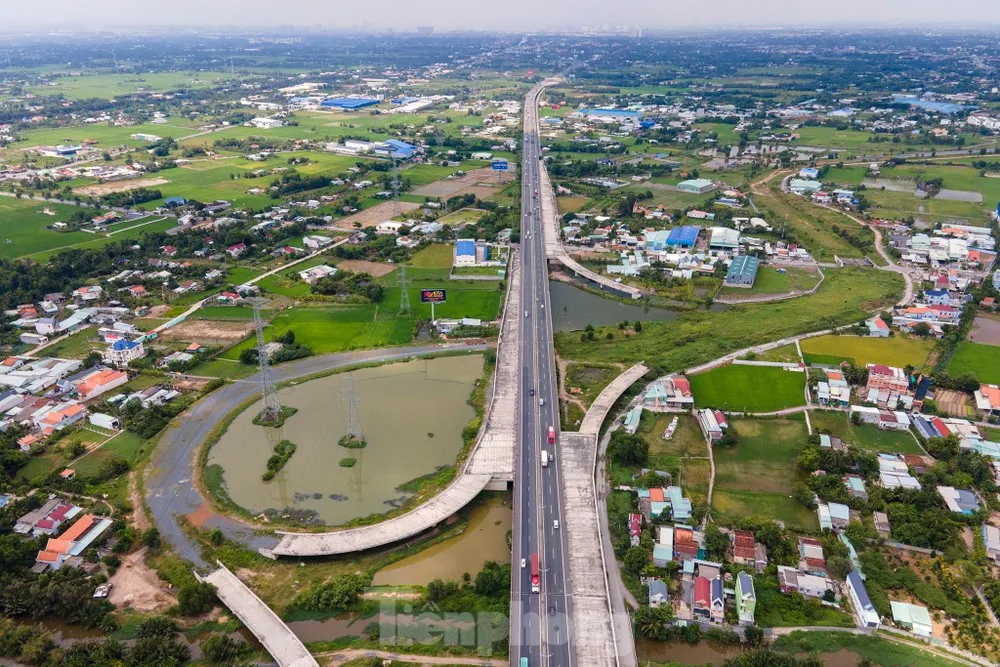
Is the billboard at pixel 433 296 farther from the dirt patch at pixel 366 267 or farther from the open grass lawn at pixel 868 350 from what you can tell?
the open grass lawn at pixel 868 350

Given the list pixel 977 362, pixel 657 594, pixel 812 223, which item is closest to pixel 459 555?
pixel 657 594

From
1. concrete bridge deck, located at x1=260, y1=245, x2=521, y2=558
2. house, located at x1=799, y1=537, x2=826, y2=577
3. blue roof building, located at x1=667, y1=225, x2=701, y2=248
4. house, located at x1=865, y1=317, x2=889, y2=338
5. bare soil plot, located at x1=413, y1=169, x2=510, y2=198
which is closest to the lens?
house, located at x1=799, y1=537, x2=826, y2=577

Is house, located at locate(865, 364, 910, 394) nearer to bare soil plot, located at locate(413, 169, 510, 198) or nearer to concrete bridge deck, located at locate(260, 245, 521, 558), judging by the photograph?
concrete bridge deck, located at locate(260, 245, 521, 558)

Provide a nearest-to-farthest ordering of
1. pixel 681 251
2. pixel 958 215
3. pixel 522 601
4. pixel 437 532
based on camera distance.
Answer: pixel 522 601
pixel 437 532
pixel 681 251
pixel 958 215

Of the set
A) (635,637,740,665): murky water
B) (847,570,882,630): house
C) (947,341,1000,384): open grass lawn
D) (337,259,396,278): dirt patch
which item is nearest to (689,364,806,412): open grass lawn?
(947,341,1000,384): open grass lawn

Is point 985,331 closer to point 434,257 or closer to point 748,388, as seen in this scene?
point 748,388

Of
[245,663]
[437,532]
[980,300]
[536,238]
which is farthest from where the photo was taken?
[536,238]

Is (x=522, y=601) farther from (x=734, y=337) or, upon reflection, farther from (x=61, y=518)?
(x=734, y=337)

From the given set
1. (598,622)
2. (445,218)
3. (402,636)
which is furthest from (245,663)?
(445,218)
